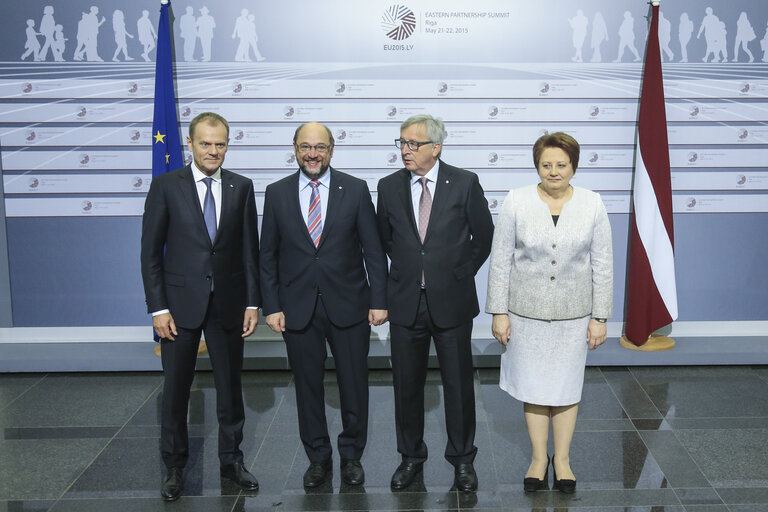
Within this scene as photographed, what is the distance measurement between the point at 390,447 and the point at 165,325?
132 cm

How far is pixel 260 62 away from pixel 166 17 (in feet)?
2.12

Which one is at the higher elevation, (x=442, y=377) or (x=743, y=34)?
(x=743, y=34)

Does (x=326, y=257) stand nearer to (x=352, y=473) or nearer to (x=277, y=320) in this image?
(x=277, y=320)

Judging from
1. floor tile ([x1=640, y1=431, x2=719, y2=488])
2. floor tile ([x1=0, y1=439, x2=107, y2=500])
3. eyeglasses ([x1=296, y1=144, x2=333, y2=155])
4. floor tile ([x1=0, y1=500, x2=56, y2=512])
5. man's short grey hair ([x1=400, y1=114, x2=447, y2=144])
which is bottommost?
floor tile ([x1=0, y1=500, x2=56, y2=512])

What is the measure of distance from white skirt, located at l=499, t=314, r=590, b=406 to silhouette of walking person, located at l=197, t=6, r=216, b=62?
2.97 metres

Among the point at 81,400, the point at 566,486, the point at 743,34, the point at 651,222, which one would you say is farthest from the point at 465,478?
the point at 743,34

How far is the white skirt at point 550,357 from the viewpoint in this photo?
3037 millimetres

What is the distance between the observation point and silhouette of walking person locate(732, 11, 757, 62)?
4.91m

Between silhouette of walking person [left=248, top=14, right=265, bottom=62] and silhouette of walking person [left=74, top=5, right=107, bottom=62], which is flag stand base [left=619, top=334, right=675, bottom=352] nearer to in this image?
silhouette of walking person [left=248, top=14, right=265, bottom=62]

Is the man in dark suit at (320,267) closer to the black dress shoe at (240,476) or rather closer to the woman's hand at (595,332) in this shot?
the black dress shoe at (240,476)

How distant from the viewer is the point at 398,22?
490 centimetres

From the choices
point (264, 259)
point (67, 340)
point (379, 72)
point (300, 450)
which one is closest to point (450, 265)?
point (264, 259)

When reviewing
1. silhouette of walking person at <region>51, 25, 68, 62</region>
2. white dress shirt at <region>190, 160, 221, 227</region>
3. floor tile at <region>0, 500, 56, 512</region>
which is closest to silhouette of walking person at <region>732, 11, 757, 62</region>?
white dress shirt at <region>190, 160, 221, 227</region>

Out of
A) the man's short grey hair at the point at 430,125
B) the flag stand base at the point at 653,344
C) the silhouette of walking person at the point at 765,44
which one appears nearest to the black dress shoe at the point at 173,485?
the man's short grey hair at the point at 430,125
